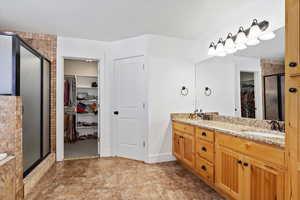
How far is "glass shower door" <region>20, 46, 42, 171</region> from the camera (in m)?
2.25

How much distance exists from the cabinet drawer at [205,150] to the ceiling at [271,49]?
4.06 ft

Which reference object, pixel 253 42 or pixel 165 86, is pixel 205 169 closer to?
pixel 165 86

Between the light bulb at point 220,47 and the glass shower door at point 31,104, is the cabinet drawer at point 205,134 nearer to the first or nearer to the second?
the light bulb at point 220,47

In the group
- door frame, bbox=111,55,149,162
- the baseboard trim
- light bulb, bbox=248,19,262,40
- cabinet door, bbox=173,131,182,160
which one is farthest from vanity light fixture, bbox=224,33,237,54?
the baseboard trim

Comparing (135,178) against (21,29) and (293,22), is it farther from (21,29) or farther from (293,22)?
(21,29)

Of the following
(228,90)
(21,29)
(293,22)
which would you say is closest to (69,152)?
(21,29)

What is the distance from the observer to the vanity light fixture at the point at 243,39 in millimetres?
1965

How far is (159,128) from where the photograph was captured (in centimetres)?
323

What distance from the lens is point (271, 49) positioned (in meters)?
1.99

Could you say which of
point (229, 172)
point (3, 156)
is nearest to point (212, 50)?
point (229, 172)

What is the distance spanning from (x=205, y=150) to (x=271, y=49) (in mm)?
1432

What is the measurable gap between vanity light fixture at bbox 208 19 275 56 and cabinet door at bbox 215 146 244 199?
1.37m

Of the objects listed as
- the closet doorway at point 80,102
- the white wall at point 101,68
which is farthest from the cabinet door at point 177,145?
the closet doorway at point 80,102

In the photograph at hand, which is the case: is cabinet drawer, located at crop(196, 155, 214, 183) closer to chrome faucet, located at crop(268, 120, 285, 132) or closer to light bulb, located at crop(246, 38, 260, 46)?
chrome faucet, located at crop(268, 120, 285, 132)
